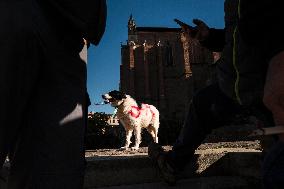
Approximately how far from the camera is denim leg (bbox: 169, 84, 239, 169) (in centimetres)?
234

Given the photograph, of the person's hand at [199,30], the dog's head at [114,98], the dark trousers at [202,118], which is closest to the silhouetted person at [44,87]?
the person's hand at [199,30]

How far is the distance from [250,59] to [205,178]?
Answer: 67.1 inches

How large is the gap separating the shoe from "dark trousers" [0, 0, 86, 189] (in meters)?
1.24

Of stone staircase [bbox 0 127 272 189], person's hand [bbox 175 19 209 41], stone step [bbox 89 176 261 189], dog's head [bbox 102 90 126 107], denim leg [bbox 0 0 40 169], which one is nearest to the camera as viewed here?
denim leg [bbox 0 0 40 169]

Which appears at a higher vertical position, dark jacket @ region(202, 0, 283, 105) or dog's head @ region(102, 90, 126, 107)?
dog's head @ region(102, 90, 126, 107)

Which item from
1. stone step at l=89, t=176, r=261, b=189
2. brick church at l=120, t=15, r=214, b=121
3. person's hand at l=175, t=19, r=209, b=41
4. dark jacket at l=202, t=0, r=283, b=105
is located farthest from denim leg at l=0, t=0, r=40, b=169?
brick church at l=120, t=15, r=214, b=121

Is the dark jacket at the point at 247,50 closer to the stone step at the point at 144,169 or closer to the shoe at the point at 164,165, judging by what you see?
the shoe at the point at 164,165

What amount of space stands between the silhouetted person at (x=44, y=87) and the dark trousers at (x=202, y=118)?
1.22m

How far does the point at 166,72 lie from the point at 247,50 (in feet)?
122

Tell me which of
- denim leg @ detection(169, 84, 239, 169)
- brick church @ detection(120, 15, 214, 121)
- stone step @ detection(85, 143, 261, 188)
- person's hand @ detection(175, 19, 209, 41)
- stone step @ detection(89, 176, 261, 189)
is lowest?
stone step @ detection(89, 176, 261, 189)

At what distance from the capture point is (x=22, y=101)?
1171 millimetres

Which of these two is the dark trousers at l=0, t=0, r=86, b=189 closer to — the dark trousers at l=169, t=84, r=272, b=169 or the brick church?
the dark trousers at l=169, t=84, r=272, b=169

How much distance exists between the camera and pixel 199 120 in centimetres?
248

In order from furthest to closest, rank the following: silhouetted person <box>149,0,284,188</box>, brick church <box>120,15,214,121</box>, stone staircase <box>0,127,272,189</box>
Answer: brick church <box>120,15,214,121</box> < stone staircase <box>0,127,272,189</box> < silhouetted person <box>149,0,284,188</box>
